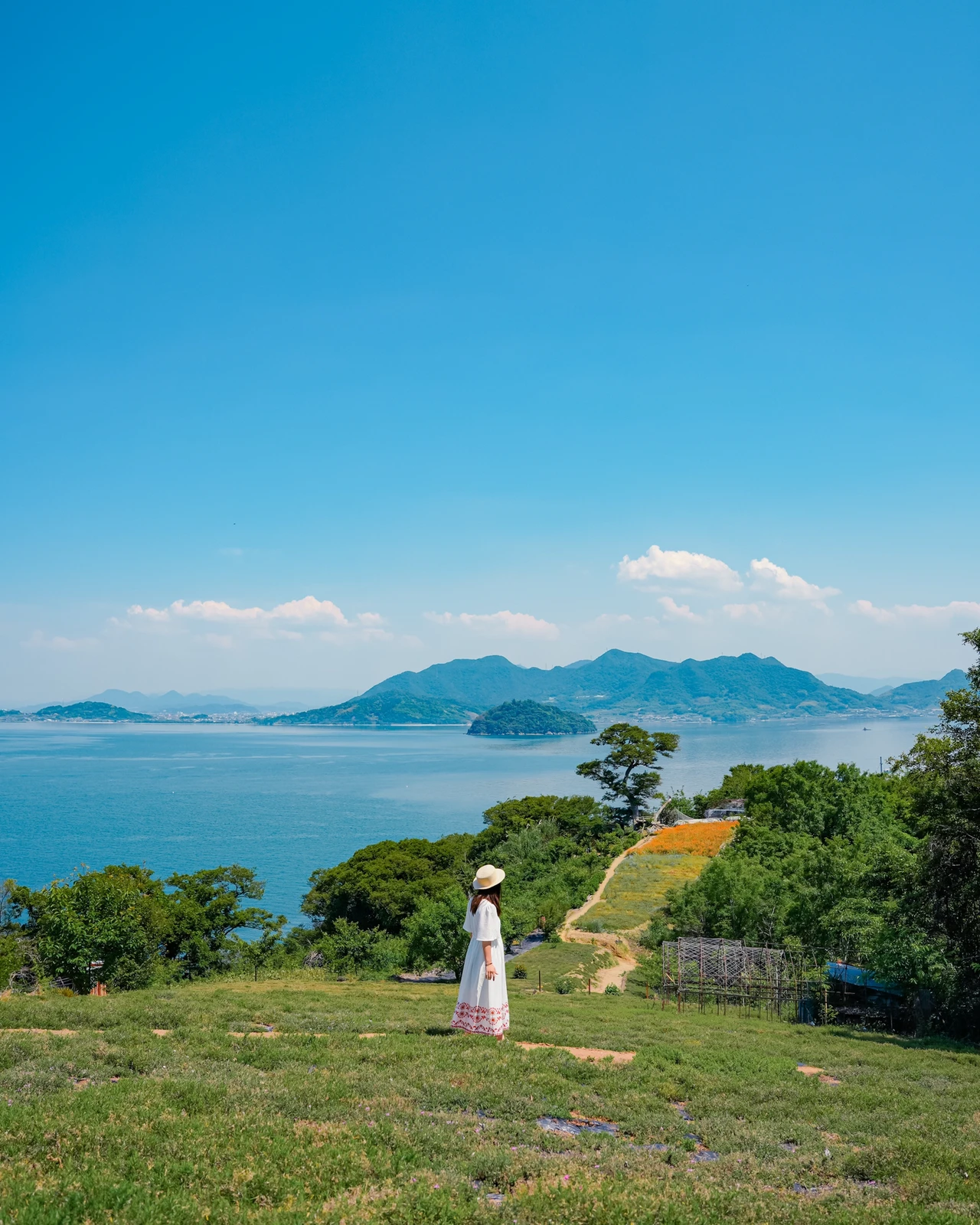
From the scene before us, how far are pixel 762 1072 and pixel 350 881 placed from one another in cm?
4019

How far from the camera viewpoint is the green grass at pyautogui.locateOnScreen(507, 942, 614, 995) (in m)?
25.2

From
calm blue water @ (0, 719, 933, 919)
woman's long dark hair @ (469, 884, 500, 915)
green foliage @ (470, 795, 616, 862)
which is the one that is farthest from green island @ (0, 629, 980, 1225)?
calm blue water @ (0, 719, 933, 919)

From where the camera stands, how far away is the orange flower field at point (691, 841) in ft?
158

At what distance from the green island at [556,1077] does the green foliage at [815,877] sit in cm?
13

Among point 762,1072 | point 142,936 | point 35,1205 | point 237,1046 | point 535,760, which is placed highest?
point 35,1205

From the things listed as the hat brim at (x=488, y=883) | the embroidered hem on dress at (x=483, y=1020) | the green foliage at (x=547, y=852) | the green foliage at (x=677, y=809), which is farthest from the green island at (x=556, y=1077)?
the green foliage at (x=677, y=809)

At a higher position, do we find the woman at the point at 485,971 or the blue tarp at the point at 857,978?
the woman at the point at 485,971

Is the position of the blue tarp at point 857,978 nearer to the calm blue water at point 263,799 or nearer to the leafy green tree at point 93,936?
the leafy green tree at point 93,936

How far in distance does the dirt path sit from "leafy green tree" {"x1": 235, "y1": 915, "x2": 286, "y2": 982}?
1438 centimetres

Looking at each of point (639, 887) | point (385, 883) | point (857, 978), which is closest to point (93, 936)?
point (857, 978)

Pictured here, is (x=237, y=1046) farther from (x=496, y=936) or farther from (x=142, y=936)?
(x=142, y=936)

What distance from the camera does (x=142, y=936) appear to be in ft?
86.0

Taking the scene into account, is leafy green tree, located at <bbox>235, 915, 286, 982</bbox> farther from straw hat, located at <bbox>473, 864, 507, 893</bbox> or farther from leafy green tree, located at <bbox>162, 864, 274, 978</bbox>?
straw hat, located at <bbox>473, 864, 507, 893</bbox>

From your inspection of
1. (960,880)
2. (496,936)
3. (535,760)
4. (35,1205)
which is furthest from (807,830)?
(535,760)
